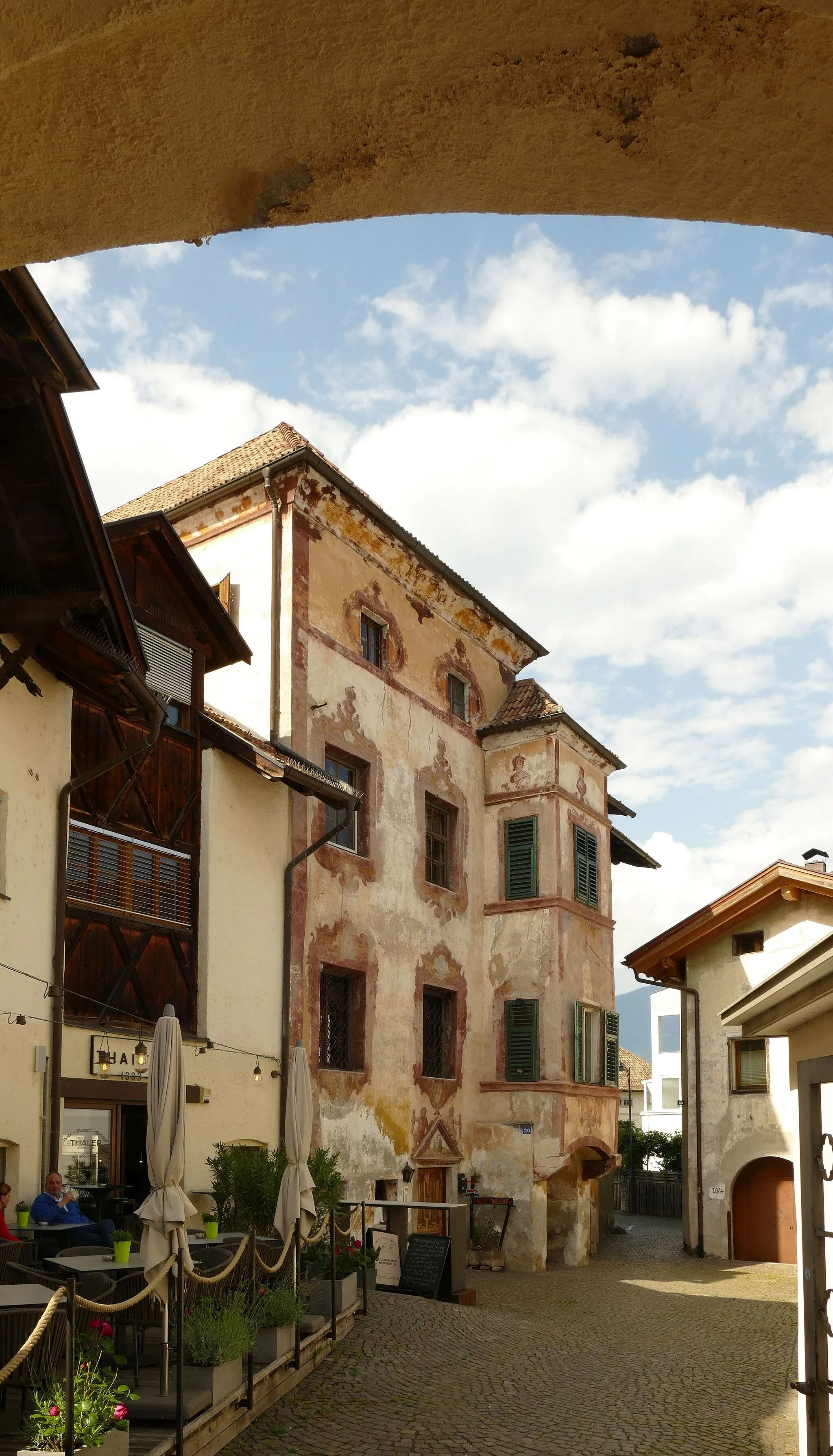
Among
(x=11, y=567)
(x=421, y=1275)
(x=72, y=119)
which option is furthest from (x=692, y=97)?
(x=421, y=1275)

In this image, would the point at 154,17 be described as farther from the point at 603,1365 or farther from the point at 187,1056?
the point at 187,1056

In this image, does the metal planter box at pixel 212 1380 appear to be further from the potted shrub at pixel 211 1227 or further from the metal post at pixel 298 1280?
the potted shrub at pixel 211 1227

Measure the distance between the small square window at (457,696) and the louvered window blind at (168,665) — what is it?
335 inches

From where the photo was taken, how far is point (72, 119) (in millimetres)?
1745

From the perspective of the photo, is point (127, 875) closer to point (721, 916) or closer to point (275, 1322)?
point (275, 1322)

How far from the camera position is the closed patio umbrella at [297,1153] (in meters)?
14.2

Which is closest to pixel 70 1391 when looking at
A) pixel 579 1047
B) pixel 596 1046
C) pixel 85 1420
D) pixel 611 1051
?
pixel 85 1420

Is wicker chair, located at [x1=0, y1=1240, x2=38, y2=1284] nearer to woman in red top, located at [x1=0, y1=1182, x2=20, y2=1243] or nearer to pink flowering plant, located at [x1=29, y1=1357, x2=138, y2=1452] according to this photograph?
woman in red top, located at [x1=0, y1=1182, x2=20, y2=1243]

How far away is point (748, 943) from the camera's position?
28203 millimetres

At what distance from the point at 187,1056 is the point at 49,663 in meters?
5.54

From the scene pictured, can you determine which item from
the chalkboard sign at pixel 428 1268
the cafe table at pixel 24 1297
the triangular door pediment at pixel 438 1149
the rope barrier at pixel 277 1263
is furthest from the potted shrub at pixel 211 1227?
the triangular door pediment at pixel 438 1149

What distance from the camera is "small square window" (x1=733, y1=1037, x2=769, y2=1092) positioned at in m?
26.9

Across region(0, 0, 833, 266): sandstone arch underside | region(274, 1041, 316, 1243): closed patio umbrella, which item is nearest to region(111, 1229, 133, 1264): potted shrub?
region(274, 1041, 316, 1243): closed patio umbrella

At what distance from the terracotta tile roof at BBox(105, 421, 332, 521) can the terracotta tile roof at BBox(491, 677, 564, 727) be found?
22.6 ft
